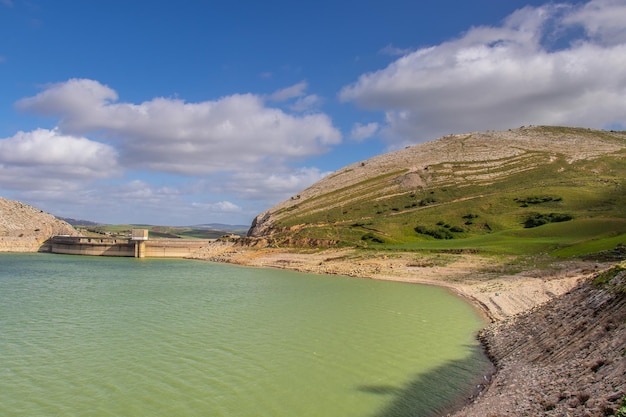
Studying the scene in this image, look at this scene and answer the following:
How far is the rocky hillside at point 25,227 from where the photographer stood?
107 meters

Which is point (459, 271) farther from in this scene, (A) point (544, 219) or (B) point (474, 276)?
(A) point (544, 219)

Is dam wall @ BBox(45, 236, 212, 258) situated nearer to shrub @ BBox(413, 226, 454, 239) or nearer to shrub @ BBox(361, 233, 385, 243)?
shrub @ BBox(361, 233, 385, 243)

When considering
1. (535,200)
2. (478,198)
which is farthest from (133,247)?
(535,200)

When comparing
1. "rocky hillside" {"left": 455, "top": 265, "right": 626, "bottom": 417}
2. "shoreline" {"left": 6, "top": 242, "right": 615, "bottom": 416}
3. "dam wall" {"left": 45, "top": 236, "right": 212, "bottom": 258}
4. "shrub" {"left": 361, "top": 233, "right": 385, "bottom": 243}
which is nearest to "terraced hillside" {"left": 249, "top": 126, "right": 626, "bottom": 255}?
"shrub" {"left": 361, "top": 233, "right": 385, "bottom": 243}

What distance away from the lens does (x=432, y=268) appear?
174 ft

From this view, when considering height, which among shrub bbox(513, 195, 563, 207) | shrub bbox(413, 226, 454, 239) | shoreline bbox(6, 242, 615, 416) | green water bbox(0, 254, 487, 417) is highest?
shrub bbox(513, 195, 563, 207)

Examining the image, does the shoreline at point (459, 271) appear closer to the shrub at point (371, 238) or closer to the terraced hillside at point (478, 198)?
the terraced hillside at point (478, 198)

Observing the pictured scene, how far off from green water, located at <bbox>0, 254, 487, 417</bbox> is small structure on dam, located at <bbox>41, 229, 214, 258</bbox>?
6549 centimetres

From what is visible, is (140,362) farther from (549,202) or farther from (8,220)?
(8,220)

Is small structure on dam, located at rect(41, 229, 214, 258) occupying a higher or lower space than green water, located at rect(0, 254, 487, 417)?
higher

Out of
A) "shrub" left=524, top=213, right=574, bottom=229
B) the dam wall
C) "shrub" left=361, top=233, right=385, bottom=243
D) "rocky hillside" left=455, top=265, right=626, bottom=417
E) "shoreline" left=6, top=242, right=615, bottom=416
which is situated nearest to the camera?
"rocky hillside" left=455, top=265, right=626, bottom=417

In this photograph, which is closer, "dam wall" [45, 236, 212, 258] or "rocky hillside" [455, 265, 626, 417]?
"rocky hillside" [455, 265, 626, 417]

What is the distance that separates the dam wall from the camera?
102m

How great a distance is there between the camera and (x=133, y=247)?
102 m
